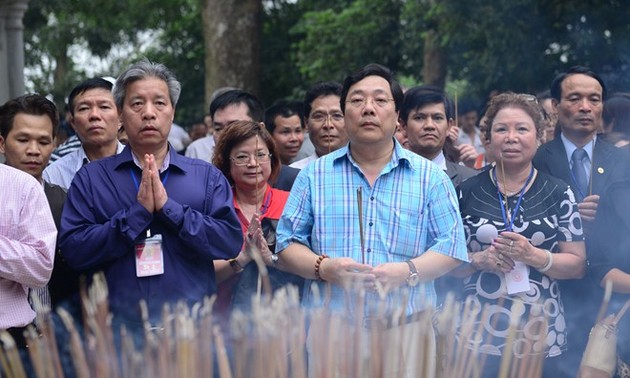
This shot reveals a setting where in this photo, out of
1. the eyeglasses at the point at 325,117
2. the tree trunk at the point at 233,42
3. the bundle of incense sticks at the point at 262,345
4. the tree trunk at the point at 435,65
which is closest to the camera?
the bundle of incense sticks at the point at 262,345

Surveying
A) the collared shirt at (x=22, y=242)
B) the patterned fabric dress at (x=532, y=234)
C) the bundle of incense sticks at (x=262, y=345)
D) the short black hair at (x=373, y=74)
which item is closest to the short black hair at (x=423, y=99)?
the patterned fabric dress at (x=532, y=234)

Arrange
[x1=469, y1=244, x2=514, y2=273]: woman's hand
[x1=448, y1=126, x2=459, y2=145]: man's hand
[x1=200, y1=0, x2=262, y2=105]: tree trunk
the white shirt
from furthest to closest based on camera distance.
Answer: [x1=200, y1=0, x2=262, y2=105]: tree trunk
the white shirt
[x1=448, y1=126, x2=459, y2=145]: man's hand
[x1=469, y1=244, x2=514, y2=273]: woman's hand

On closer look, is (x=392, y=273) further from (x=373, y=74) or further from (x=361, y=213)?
(x=373, y=74)

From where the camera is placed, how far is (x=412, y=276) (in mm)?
3535

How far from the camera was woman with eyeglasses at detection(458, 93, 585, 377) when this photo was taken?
3953mm

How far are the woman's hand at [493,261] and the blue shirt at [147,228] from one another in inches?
38.0

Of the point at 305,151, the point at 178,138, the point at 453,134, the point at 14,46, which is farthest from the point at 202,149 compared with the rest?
the point at 178,138

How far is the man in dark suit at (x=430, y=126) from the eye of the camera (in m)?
4.97

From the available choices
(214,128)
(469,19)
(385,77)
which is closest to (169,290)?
(385,77)

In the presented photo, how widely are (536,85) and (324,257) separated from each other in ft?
39.2

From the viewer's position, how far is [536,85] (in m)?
15.0

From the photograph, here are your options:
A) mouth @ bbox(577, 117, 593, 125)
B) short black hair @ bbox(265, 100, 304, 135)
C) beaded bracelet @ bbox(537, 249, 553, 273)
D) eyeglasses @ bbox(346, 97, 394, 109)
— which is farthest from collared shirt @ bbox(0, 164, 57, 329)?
mouth @ bbox(577, 117, 593, 125)

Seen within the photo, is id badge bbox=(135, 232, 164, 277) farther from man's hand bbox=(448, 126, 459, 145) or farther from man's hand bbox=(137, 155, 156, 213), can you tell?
man's hand bbox=(448, 126, 459, 145)

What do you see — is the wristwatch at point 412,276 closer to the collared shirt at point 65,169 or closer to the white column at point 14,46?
the collared shirt at point 65,169
